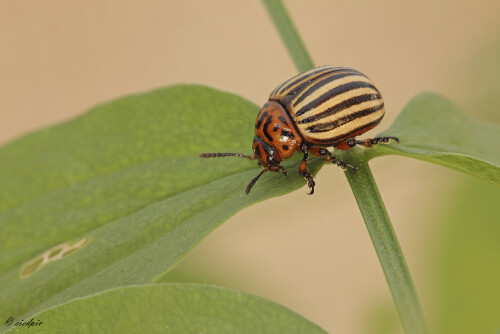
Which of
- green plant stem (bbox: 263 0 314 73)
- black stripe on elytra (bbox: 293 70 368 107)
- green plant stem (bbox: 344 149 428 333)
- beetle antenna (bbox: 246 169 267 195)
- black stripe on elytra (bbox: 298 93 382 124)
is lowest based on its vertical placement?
green plant stem (bbox: 344 149 428 333)

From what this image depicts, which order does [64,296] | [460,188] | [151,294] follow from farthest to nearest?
1. [460,188]
2. [64,296]
3. [151,294]

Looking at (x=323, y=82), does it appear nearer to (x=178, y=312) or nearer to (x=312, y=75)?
(x=312, y=75)

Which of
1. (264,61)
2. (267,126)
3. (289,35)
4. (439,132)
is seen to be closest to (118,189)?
(267,126)

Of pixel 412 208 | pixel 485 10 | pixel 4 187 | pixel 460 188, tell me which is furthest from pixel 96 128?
pixel 485 10

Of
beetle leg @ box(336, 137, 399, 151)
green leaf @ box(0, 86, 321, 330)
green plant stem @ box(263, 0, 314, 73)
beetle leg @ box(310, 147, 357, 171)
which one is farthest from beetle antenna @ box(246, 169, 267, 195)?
green plant stem @ box(263, 0, 314, 73)

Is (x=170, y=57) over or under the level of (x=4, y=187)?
under

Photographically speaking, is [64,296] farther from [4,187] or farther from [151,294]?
[4,187]

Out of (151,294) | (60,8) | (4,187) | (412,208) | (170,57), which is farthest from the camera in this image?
(60,8)

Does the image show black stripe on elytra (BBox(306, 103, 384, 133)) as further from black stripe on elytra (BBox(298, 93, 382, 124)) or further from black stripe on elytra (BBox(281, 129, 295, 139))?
black stripe on elytra (BBox(281, 129, 295, 139))

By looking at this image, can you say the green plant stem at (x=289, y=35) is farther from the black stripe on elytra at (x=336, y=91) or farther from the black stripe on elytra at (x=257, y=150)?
the black stripe on elytra at (x=257, y=150)
